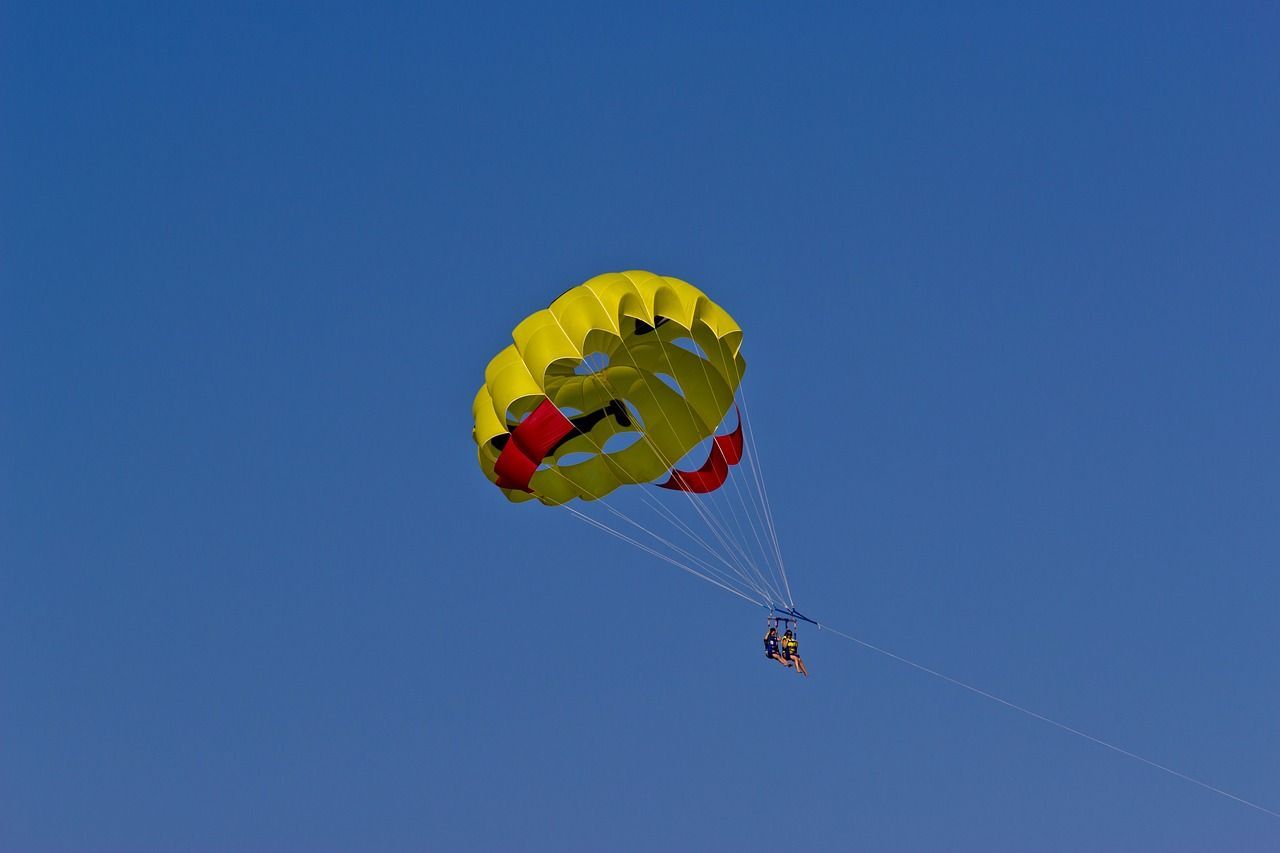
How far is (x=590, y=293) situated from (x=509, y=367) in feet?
6.16

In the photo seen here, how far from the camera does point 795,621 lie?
4094 centimetres

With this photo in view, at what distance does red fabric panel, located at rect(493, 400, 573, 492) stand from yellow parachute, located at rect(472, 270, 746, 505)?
0.6 inches

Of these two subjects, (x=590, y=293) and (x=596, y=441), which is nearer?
(x=590, y=293)

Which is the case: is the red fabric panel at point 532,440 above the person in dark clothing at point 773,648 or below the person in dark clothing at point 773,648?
above

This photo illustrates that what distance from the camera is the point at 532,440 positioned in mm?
41188

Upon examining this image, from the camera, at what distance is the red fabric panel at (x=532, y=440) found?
41.2 m

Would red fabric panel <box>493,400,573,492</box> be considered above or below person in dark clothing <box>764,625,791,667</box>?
above

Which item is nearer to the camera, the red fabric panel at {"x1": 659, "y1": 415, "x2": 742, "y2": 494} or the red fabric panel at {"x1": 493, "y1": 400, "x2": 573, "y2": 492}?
the red fabric panel at {"x1": 493, "y1": 400, "x2": 573, "y2": 492}

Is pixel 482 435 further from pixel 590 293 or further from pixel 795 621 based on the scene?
pixel 795 621

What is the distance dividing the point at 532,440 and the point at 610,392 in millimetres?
2117

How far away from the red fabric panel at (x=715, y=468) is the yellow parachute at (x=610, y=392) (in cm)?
2

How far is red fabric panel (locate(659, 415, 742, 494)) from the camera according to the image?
44062mm

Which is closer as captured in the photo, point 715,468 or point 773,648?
point 773,648

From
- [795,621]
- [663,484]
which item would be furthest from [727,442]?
[795,621]
